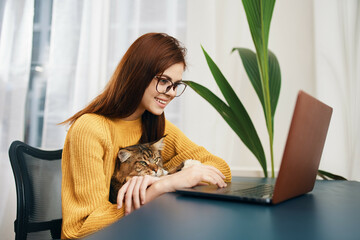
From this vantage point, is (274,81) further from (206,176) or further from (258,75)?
(206,176)

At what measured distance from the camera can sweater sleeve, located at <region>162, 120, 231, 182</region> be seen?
107 cm

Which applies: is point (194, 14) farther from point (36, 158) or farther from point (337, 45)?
point (36, 158)

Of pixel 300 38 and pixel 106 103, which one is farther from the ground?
pixel 300 38

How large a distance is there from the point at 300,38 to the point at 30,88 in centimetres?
180

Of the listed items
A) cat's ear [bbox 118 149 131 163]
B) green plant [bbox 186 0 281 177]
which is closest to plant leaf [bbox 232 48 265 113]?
green plant [bbox 186 0 281 177]

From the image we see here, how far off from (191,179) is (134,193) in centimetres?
14

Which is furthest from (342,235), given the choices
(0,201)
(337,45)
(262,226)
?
(0,201)

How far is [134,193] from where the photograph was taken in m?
0.69

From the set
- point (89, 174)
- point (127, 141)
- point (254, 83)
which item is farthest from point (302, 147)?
point (254, 83)

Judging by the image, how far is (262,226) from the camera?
1.11ft

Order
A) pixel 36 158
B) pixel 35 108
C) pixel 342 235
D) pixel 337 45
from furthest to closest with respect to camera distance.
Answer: pixel 35 108
pixel 337 45
pixel 36 158
pixel 342 235

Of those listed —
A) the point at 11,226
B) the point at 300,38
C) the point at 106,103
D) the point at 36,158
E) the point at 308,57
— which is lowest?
the point at 11,226

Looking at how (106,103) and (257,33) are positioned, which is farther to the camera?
(257,33)

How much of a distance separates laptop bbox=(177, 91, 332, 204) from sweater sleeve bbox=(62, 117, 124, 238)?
10.5 inches
